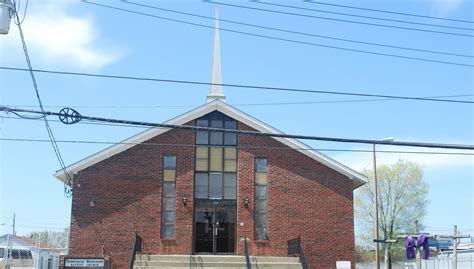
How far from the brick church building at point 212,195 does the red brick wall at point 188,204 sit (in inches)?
1.6

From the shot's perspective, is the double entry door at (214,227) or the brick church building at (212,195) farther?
the double entry door at (214,227)

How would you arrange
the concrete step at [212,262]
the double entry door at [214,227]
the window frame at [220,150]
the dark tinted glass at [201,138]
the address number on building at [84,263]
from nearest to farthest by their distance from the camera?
1. the address number on building at [84,263]
2. the concrete step at [212,262]
3. the double entry door at [214,227]
4. the window frame at [220,150]
5. the dark tinted glass at [201,138]

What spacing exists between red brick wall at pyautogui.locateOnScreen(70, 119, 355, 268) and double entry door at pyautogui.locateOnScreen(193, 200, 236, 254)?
1.30ft

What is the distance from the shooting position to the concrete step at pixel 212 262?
944 inches

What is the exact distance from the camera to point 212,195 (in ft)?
85.9

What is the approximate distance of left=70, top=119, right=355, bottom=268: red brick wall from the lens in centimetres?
2523

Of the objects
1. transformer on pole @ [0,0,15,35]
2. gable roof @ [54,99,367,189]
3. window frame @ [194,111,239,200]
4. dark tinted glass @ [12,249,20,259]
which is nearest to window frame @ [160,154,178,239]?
window frame @ [194,111,239,200]

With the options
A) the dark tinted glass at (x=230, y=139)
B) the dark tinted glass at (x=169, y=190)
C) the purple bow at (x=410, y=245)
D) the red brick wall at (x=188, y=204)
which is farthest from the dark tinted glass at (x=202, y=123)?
the purple bow at (x=410, y=245)

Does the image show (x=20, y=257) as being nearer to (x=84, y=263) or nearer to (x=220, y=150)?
(x=84, y=263)

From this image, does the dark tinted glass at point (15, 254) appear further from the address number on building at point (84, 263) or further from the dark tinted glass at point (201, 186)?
the dark tinted glass at point (201, 186)

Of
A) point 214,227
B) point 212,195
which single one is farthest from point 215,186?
point 214,227

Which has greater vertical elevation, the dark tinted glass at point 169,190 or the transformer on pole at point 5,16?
the transformer on pole at point 5,16

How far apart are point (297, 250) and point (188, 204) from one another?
4726 mm

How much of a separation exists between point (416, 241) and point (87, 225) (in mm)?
12892
